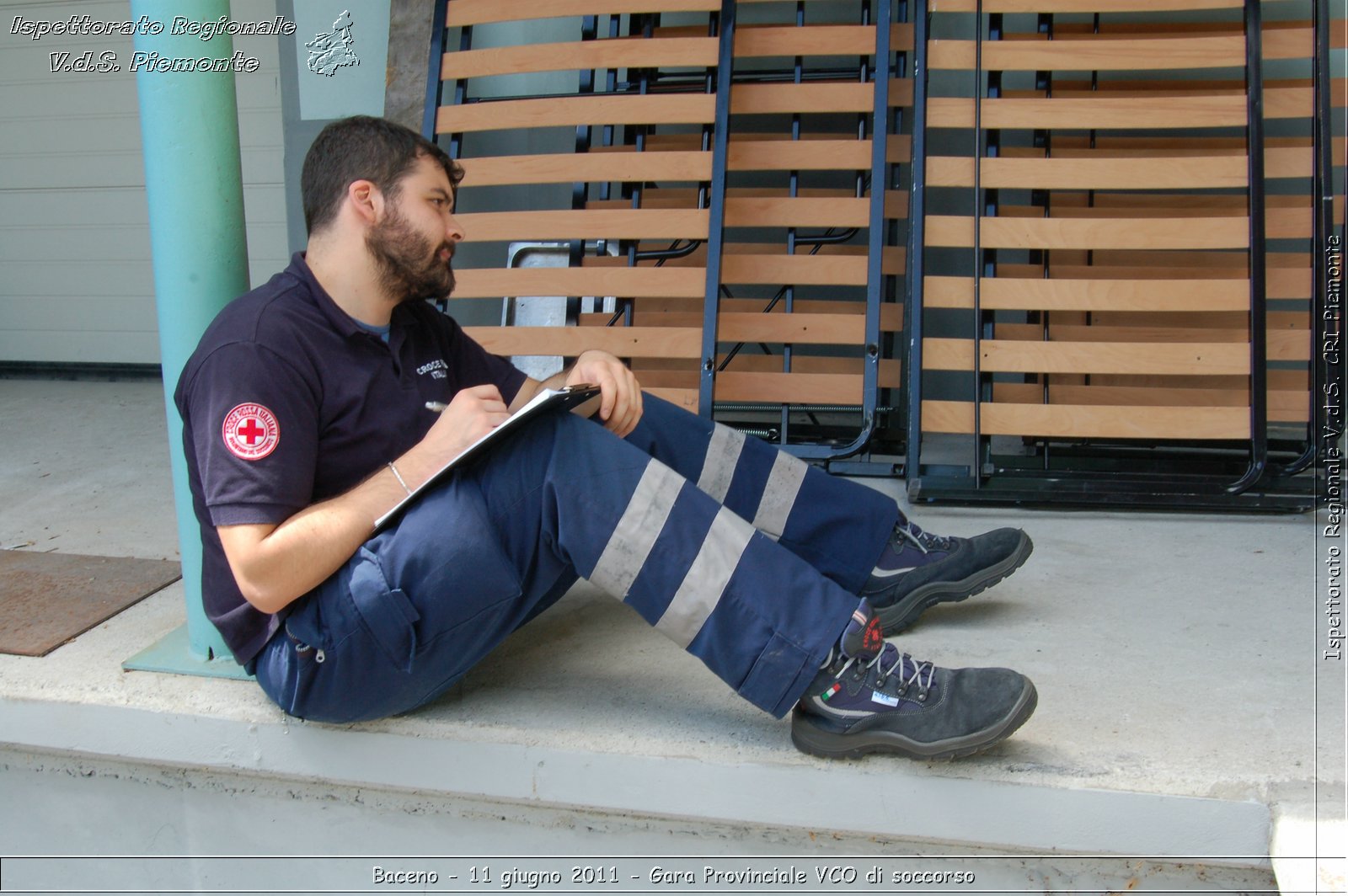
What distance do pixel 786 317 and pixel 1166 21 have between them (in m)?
1.56

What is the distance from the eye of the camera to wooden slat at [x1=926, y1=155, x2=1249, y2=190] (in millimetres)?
2941

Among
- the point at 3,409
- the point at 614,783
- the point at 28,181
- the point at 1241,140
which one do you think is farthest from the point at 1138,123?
the point at 28,181

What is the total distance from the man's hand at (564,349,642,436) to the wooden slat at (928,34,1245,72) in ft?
5.82

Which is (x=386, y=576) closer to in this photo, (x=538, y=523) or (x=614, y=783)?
(x=538, y=523)

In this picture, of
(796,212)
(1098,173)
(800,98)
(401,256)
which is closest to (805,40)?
(800,98)

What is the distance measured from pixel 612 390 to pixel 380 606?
1.85 ft

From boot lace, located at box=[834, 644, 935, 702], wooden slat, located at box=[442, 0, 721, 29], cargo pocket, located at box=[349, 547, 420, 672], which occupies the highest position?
wooden slat, located at box=[442, 0, 721, 29]

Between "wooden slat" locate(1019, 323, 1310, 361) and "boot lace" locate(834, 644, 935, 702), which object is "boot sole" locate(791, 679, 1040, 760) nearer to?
A: "boot lace" locate(834, 644, 935, 702)

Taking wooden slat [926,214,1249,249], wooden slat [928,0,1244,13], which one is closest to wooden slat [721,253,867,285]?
wooden slat [926,214,1249,249]

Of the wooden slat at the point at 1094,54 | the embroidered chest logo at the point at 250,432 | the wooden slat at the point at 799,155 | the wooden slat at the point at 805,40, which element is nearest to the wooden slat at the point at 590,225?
the wooden slat at the point at 799,155

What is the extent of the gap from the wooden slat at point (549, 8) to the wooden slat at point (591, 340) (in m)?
1.03

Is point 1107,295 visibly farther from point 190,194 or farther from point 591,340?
point 190,194

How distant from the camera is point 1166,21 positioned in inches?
130

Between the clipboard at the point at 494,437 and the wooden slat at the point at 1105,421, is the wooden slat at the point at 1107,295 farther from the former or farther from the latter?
the clipboard at the point at 494,437
